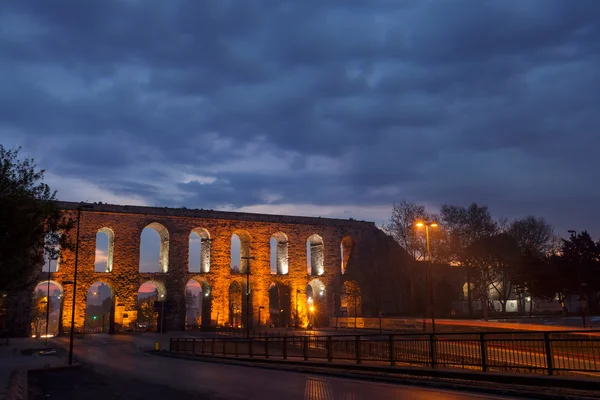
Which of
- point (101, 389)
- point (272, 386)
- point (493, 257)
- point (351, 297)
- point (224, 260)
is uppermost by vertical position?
point (224, 260)

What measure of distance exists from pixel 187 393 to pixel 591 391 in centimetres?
849

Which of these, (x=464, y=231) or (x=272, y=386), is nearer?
(x=272, y=386)

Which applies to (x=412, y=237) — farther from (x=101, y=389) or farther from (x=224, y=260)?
(x=101, y=389)

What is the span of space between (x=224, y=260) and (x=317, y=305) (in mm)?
14171

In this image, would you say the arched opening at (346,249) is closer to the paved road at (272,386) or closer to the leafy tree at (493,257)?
the leafy tree at (493,257)

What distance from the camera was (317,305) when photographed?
68500 mm

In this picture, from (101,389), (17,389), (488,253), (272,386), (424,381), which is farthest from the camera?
(488,253)

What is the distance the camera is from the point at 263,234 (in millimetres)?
66125

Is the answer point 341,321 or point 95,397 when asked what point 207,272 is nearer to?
point 341,321

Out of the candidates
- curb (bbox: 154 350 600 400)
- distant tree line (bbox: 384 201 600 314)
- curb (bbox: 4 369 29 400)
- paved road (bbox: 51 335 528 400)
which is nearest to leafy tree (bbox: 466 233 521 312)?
distant tree line (bbox: 384 201 600 314)

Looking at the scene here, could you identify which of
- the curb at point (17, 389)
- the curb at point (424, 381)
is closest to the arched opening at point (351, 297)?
the curb at point (424, 381)

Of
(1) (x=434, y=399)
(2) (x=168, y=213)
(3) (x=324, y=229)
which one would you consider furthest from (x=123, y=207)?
(1) (x=434, y=399)

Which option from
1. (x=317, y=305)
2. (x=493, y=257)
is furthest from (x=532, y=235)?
(x=317, y=305)

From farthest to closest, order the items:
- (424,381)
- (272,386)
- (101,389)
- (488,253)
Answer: (488,253)
(101,389)
(272,386)
(424,381)
